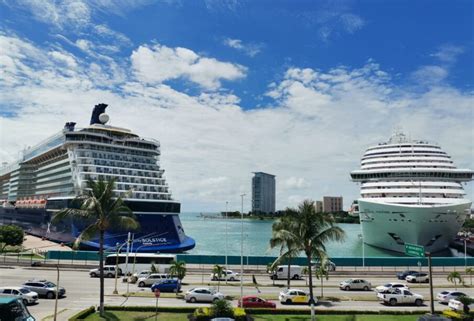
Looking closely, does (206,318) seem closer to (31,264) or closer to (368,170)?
(31,264)

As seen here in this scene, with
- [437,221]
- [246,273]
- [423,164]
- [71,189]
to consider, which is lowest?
[246,273]

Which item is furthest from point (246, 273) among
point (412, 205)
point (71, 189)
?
point (71, 189)

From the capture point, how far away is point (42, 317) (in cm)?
2359

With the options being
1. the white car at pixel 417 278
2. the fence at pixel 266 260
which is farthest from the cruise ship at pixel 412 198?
the white car at pixel 417 278

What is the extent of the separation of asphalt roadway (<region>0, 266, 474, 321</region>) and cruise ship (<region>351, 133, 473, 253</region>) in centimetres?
1658

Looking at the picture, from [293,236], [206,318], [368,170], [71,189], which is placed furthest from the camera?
[368,170]

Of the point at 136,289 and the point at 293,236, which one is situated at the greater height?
the point at 293,236

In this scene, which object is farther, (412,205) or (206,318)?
(412,205)

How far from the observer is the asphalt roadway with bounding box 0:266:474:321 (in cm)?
2775

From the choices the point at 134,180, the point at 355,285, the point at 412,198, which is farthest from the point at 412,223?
the point at 134,180

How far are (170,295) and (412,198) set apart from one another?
48.4 meters

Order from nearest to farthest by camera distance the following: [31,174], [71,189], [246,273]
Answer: [246,273], [71,189], [31,174]

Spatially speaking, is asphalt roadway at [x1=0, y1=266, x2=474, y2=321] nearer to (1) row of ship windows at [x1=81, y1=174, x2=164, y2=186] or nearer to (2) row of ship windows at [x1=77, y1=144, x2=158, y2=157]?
(1) row of ship windows at [x1=81, y1=174, x2=164, y2=186]

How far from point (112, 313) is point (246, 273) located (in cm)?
2407
